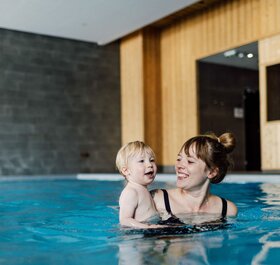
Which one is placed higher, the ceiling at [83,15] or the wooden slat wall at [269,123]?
the ceiling at [83,15]

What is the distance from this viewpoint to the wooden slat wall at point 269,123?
31.1 feet

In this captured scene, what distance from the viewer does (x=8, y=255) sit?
215 cm

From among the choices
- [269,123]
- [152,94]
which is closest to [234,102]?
[152,94]

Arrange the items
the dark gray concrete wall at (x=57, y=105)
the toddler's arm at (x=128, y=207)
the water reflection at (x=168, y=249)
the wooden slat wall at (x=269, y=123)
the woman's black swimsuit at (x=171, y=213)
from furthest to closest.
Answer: the dark gray concrete wall at (x=57, y=105)
the wooden slat wall at (x=269, y=123)
the woman's black swimsuit at (x=171, y=213)
the toddler's arm at (x=128, y=207)
the water reflection at (x=168, y=249)

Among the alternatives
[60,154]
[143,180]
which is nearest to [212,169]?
[143,180]

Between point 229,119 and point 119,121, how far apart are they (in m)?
3.13

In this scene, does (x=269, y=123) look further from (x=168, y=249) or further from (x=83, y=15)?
(x=168, y=249)

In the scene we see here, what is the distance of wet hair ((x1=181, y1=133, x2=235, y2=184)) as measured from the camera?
278cm

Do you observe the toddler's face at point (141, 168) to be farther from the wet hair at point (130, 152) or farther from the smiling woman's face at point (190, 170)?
the smiling woman's face at point (190, 170)

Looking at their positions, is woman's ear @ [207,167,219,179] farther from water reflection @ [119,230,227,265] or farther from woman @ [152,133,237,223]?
water reflection @ [119,230,227,265]

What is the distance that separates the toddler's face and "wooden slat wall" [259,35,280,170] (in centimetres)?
735

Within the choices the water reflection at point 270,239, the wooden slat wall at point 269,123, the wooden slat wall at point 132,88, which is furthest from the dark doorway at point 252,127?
the water reflection at point 270,239

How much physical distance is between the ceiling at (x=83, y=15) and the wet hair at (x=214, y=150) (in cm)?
748

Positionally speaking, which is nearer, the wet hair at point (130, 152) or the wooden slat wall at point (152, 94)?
the wet hair at point (130, 152)
